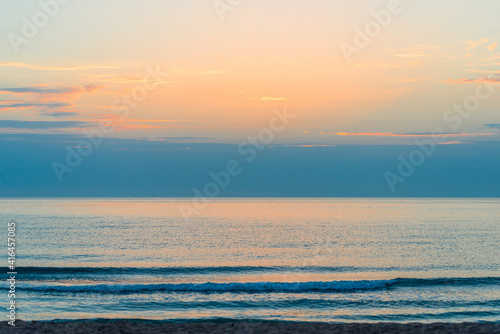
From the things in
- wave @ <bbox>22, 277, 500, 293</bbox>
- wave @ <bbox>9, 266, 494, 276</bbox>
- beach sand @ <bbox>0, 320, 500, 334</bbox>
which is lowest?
beach sand @ <bbox>0, 320, 500, 334</bbox>

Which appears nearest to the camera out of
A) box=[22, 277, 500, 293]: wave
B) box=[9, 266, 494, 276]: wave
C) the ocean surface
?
the ocean surface

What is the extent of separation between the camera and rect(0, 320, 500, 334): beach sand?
17211 mm

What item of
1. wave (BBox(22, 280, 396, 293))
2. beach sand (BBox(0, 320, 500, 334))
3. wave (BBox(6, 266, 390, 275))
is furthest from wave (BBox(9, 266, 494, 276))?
beach sand (BBox(0, 320, 500, 334))

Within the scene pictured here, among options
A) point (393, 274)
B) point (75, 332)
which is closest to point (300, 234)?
point (393, 274)

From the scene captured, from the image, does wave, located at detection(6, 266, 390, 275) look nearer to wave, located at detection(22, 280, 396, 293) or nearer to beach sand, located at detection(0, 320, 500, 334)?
wave, located at detection(22, 280, 396, 293)

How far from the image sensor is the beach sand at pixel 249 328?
56.5ft

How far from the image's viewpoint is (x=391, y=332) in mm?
17469

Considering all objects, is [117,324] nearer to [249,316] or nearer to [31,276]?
[249,316]

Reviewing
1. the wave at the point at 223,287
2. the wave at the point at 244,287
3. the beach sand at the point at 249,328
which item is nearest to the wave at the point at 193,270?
the wave at the point at 244,287

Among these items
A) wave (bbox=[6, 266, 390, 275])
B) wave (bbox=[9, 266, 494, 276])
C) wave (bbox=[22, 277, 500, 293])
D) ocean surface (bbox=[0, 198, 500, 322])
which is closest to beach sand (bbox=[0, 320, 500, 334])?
ocean surface (bbox=[0, 198, 500, 322])

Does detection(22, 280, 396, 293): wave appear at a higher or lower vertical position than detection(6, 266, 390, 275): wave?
lower

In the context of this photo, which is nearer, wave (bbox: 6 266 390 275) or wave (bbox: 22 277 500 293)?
wave (bbox: 22 277 500 293)

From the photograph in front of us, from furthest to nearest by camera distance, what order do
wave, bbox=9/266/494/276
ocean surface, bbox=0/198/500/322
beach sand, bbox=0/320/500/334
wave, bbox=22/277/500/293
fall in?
1. wave, bbox=9/266/494/276
2. wave, bbox=22/277/500/293
3. ocean surface, bbox=0/198/500/322
4. beach sand, bbox=0/320/500/334

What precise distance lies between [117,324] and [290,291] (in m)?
13.0
